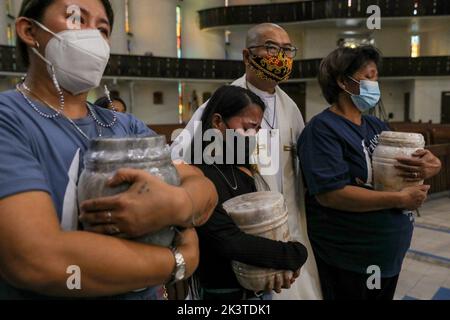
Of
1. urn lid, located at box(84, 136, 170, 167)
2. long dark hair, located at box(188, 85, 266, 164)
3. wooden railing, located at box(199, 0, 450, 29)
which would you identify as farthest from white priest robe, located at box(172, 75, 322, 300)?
wooden railing, located at box(199, 0, 450, 29)

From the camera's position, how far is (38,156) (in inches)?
34.9

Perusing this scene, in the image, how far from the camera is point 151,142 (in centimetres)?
86

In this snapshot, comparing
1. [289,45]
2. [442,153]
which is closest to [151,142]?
[289,45]

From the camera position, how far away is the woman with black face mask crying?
4.55ft

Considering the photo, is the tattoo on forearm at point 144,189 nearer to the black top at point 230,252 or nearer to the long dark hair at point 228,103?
the black top at point 230,252

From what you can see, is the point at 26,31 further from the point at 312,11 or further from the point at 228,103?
the point at 312,11

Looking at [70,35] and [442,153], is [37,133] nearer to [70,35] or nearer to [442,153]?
[70,35]

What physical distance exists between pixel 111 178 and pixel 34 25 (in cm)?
52

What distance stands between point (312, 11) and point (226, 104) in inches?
744

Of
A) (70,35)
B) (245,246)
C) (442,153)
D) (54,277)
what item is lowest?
(442,153)

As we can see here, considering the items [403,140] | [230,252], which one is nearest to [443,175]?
[403,140]

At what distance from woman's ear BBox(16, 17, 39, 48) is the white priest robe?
109cm

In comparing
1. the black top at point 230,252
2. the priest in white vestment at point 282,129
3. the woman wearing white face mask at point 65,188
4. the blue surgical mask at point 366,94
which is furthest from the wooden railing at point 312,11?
the woman wearing white face mask at point 65,188

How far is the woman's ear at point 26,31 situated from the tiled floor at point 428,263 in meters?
3.75
